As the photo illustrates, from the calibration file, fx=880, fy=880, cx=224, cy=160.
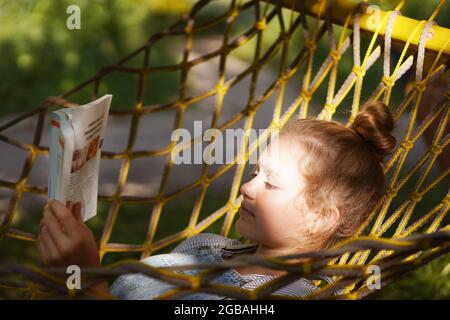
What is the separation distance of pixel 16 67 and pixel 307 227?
7.08 feet

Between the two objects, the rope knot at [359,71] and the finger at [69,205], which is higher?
the rope knot at [359,71]

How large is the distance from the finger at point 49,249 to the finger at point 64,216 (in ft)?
0.09

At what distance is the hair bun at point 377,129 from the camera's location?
151 cm

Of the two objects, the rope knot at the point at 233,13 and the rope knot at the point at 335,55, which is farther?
the rope knot at the point at 233,13

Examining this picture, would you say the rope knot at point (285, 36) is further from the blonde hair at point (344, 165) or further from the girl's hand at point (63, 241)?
the girl's hand at point (63, 241)

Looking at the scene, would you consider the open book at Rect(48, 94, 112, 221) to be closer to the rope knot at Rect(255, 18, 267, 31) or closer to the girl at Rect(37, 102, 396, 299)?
the girl at Rect(37, 102, 396, 299)

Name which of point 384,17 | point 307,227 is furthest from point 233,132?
point 307,227

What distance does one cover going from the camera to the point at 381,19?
1.74 metres

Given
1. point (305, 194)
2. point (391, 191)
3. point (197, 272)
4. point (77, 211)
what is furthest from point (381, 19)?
point (77, 211)

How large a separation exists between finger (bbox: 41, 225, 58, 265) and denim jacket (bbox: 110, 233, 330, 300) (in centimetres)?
17

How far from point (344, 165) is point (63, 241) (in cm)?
48

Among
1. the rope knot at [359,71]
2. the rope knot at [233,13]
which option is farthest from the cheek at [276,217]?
the rope knot at [233,13]

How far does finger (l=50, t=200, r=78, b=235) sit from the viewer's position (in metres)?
1.31
